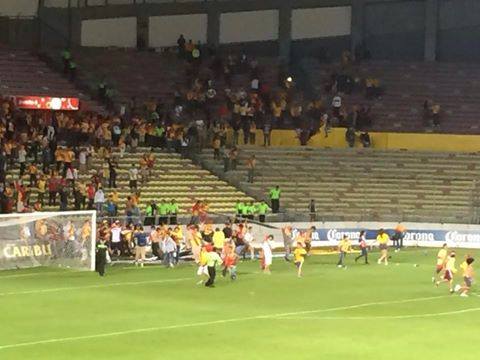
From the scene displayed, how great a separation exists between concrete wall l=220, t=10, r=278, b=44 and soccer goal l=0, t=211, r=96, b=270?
2920 cm

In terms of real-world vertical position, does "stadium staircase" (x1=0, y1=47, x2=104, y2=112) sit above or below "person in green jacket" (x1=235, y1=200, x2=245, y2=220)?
above

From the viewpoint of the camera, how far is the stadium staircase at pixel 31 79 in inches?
2382

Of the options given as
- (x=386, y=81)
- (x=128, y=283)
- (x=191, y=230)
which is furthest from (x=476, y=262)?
(x=386, y=81)

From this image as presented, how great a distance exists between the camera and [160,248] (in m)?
48.1

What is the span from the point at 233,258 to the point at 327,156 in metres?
22.2

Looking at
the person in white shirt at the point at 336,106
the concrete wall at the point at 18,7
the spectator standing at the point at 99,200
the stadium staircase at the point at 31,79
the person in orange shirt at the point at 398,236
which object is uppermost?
the concrete wall at the point at 18,7

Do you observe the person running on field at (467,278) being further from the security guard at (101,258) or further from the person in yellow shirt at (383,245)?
the security guard at (101,258)

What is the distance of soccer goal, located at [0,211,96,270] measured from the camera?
4466 cm

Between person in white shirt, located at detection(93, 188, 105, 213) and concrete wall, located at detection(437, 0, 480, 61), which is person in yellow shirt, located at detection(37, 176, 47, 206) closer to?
person in white shirt, located at detection(93, 188, 105, 213)

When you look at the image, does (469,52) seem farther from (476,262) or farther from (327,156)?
(476,262)

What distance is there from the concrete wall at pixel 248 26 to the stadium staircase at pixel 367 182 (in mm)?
11416

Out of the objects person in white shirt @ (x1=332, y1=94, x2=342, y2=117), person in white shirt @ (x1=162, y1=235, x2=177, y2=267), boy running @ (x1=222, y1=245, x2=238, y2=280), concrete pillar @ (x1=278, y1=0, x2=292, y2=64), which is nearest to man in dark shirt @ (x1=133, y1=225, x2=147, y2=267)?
person in white shirt @ (x1=162, y1=235, x2=177, y2=267)

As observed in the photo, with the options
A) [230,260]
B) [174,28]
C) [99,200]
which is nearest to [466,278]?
[230,260]

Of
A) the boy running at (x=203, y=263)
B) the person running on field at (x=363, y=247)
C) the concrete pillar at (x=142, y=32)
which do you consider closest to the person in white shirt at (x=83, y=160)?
the person running on field at (x=363, y=247)
